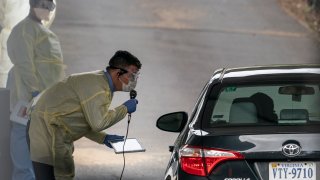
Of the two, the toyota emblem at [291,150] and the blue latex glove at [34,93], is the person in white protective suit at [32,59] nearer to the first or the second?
the blue latex glove at [34,93]

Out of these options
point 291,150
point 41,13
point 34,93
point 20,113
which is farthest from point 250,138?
point 41,13

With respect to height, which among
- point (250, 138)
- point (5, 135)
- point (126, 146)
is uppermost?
point (250, 138)

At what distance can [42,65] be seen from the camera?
10766 millimetres

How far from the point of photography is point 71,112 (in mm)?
7961

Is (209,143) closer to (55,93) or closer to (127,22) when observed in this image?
(55,93)

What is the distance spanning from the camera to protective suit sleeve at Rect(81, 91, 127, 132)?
308 inches

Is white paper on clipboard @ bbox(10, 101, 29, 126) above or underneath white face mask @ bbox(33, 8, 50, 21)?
underneath

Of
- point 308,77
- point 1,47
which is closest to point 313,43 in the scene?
point 1,47

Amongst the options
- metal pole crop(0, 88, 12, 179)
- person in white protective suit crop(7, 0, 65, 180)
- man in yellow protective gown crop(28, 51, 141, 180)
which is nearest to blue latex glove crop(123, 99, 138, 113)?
man in yellow protective gown crop(28, 51, 141, 180)

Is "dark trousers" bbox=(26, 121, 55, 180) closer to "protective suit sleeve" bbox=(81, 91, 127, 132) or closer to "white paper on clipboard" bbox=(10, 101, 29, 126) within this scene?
"protective suit sleeve" bbox=(81, 91, 127, 132)

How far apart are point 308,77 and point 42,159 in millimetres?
1869

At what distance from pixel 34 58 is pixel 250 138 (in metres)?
4.06

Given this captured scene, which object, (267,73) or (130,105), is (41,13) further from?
(267,73)

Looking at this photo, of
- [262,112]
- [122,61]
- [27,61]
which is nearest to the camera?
[262,112]
